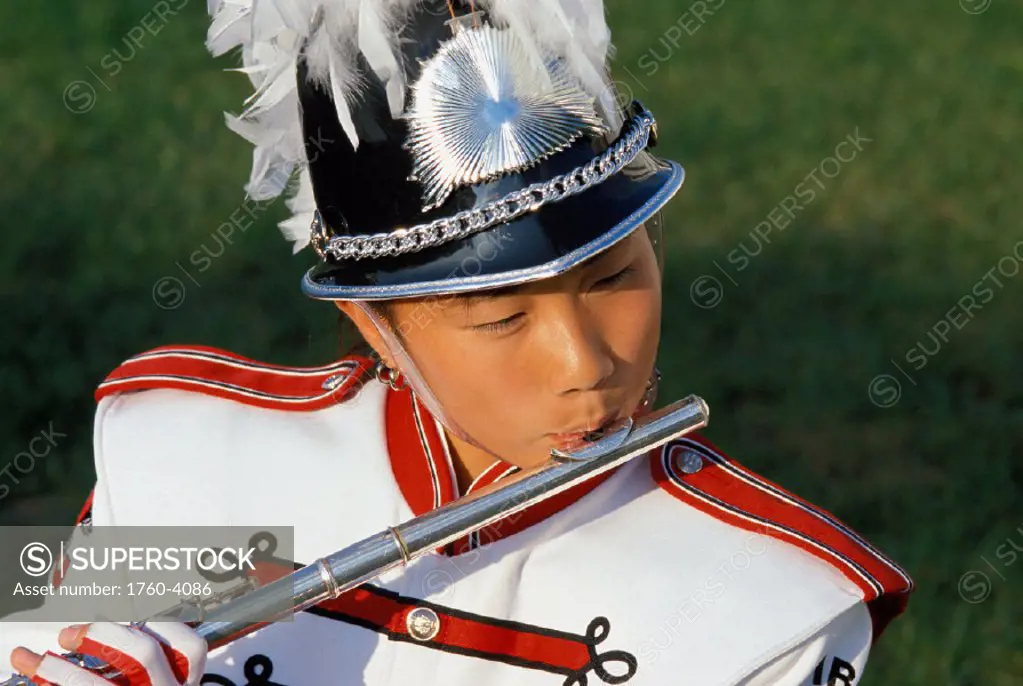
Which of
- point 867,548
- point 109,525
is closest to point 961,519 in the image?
point 867,548

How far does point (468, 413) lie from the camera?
253 centimetres

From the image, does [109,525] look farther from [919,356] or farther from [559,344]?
[919,356]

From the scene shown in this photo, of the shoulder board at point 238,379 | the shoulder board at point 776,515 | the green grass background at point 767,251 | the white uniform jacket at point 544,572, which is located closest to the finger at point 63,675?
the white uniform jacket at point 544,572

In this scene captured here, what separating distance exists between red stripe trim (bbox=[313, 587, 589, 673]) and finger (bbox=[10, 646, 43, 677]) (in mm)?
583

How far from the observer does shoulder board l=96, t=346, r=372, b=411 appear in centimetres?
297

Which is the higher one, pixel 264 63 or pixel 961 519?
pixel 264 63

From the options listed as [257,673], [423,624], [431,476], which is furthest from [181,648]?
[431,476]

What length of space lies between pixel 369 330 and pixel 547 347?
1.59 ft

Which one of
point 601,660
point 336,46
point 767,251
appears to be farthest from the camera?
point 767,251

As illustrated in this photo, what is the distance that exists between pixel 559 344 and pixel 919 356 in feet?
9.82

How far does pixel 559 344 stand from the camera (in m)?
2.34

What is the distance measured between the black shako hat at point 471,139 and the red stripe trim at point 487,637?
587 millimetres

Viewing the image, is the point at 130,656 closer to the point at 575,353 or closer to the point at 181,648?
the point at 181,648

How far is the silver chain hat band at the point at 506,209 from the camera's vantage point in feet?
7.61
